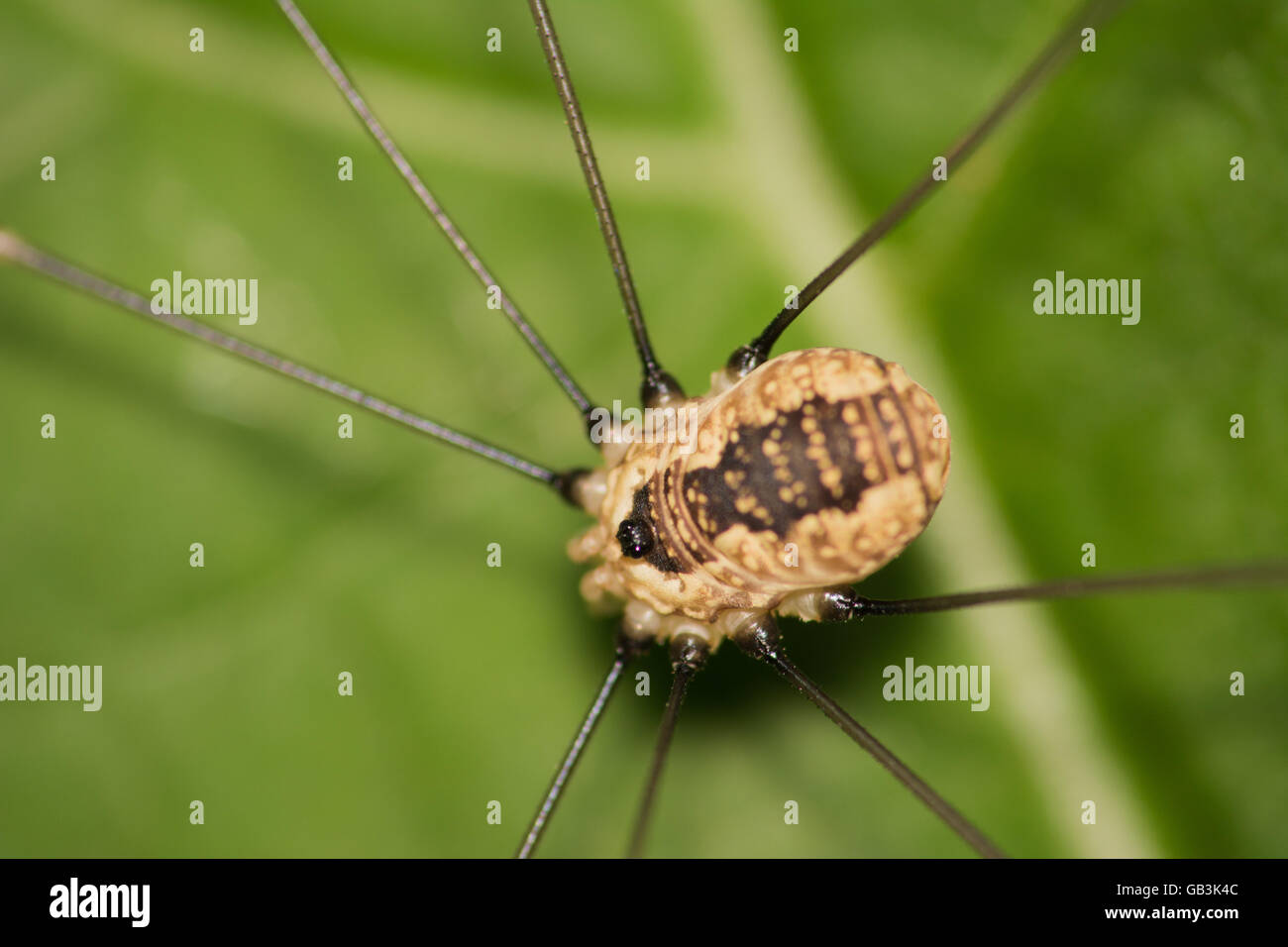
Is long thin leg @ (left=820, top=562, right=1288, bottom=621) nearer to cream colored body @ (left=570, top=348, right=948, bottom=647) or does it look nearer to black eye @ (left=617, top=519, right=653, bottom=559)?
cream colored body @ (left=570, top=348, right=948, bottom=647)

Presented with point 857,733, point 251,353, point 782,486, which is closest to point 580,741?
point 857,733

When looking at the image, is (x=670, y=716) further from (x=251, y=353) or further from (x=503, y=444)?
(x=251, y=353)

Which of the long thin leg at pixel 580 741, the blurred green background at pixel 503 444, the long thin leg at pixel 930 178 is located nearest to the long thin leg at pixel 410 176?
the blurred green background at pixel 503 444

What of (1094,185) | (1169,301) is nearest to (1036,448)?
(1169,301)

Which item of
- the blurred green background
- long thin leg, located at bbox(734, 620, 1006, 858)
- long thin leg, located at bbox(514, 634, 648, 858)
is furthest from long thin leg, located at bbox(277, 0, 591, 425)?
long thin leg, located at bbox(734, 620, 1006, 858)
